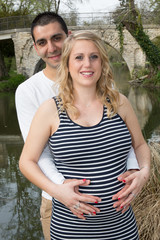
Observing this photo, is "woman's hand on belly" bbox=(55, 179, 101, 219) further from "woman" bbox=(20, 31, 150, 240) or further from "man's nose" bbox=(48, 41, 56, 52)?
"man's nose" bbox=(48, 41, 56, 52)

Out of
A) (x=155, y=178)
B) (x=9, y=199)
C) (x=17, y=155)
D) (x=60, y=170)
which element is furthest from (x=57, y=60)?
(x=17, y=155)

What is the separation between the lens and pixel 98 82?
1560 mm

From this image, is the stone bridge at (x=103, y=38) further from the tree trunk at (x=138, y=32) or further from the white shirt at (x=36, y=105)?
the white shirt at (x=36, y=105)

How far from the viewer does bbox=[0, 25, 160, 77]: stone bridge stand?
19.8 metres

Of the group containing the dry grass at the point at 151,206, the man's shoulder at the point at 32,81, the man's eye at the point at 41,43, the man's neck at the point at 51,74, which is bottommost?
the dry grass at the point at 151,206

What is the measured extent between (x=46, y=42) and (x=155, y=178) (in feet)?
5.73

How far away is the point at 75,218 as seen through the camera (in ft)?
4.50

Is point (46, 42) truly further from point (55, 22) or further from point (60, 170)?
point (60, 170)

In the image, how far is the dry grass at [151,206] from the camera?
96.3 inches

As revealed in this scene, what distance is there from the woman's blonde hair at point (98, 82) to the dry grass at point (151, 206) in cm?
140

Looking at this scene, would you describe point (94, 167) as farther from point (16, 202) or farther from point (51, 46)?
point (16, 202)

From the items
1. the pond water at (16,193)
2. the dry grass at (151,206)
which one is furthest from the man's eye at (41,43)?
the pond water at (16,193)

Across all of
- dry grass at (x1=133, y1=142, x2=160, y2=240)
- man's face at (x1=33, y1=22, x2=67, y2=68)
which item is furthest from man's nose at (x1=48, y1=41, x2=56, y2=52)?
dry grass at (x1=133, y1=142, x2=160, y2=240)

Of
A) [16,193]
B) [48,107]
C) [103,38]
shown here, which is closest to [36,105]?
[48,107]
